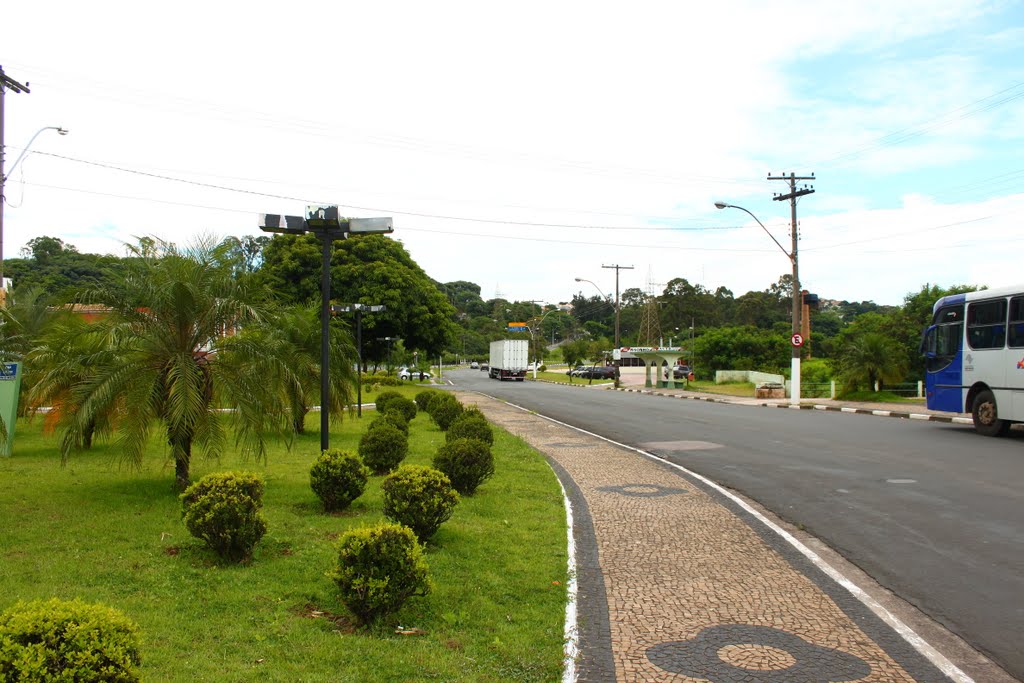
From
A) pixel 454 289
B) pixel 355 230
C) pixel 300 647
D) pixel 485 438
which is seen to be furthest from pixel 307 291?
pixel 454 289

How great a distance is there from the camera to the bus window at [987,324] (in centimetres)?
1692

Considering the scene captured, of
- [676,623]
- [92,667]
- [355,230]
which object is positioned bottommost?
[676,623]

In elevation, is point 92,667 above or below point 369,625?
above

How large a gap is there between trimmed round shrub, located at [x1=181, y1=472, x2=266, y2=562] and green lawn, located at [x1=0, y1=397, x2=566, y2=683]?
0.16 metres

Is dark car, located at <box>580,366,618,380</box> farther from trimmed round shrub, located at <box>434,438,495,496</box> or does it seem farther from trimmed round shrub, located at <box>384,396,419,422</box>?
trimmed round shrub, located at <box>434,438,495,496</box>

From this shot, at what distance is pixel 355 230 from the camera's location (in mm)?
9672

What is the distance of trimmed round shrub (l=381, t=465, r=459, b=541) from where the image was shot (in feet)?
22.5

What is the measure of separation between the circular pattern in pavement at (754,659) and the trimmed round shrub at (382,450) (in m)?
6.76

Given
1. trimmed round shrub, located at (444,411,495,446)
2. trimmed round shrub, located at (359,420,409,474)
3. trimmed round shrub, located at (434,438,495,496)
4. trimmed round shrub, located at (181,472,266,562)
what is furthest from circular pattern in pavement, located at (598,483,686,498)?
trimmed round shrub, located at (181,472,266,562)

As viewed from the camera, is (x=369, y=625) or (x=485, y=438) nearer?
(x=369, y=625)

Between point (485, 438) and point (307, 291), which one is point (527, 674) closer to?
point (485, 438)

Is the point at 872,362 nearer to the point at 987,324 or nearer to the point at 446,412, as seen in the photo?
the point at 987,324

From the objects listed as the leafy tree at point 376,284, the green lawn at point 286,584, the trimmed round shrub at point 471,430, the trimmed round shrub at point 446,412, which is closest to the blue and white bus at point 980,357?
the trimmed round shrub at point 471,430

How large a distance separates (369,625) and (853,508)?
663 centimetres
